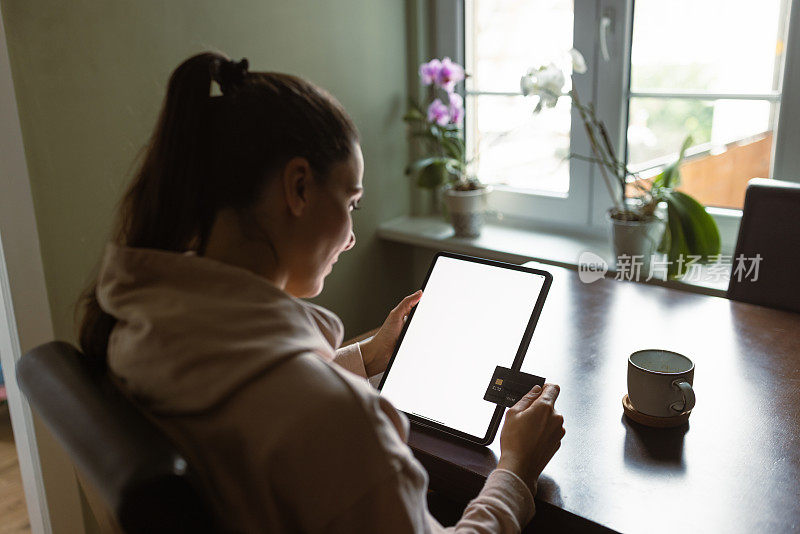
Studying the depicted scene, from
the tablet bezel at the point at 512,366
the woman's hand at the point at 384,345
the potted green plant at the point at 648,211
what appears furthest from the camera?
the potted green plant at the point at 648,211

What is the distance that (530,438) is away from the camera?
0.87 meters

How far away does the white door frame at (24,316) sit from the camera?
1.50 m

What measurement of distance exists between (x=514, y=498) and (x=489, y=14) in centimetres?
184

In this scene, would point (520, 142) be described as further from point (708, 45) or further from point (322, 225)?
point (322, 225)

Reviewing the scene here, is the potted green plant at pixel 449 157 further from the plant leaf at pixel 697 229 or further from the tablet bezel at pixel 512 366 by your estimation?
the tablet bezel at pixel 512 366

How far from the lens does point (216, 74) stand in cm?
74

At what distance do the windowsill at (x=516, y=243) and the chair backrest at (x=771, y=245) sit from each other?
29 cm

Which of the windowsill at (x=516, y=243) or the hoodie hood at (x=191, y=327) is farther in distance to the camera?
the windowsill at (x=516, y=243)

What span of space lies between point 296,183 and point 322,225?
0.20 feet

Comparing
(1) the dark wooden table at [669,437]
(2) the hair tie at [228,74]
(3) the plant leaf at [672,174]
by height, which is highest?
(2) the hair tie at [228,74]

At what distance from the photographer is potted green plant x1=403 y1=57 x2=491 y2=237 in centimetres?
219

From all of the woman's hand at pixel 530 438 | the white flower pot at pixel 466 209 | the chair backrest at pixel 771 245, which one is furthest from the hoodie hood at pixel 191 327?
the white flower pot at pixel 466 209

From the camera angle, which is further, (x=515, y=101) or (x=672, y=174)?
(x=515, y=101)

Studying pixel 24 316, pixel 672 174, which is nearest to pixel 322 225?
pixel 24 316
